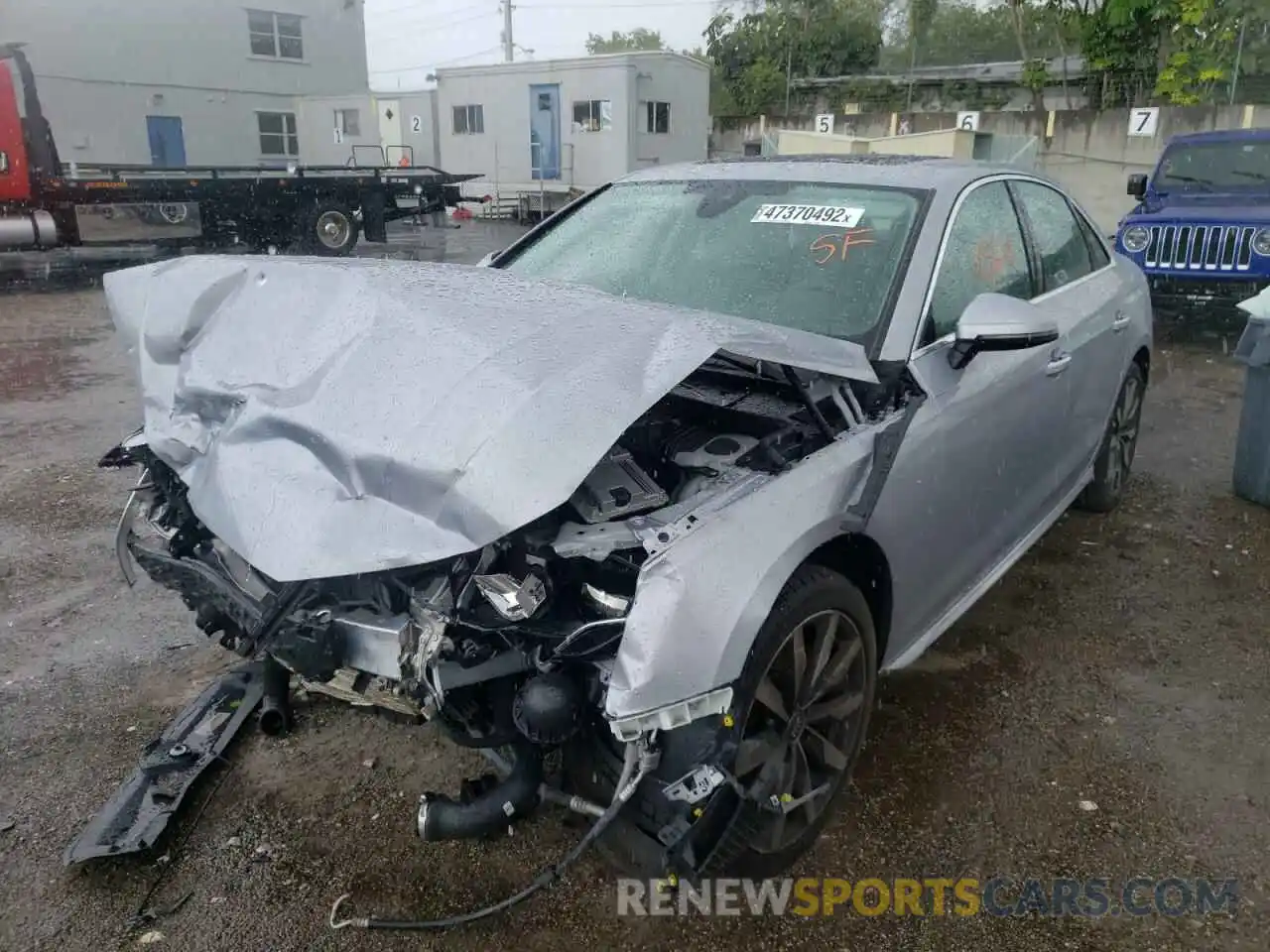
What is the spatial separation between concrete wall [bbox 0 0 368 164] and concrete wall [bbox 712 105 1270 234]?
17148 mm

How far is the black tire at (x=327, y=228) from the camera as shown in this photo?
49.4 feet

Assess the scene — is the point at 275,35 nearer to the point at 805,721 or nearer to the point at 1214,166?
the point at 1214,166

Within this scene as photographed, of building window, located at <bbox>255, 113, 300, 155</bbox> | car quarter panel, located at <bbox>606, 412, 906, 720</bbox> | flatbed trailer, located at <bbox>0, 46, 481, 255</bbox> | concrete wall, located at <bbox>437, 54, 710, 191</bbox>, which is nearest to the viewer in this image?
car quarter panel, located at <bbox>606, 412, 906, 720</bbox>

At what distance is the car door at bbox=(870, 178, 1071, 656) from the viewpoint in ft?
9.13

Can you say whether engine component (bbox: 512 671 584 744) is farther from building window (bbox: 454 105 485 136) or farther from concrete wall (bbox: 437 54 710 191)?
building window (bbox: 454 105 485 136)

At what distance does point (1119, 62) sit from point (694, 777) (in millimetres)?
20964

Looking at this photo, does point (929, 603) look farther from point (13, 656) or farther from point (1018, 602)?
point (13, 656)

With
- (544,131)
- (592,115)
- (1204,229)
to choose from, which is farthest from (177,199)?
(1204,229)

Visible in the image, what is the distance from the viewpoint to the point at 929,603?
118 inches

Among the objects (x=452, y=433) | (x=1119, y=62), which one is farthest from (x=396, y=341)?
(x=1119, y=62)

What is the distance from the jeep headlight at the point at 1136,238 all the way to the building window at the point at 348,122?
20.2 meters

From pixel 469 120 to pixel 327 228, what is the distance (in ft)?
28.6

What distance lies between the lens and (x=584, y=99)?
2077cm

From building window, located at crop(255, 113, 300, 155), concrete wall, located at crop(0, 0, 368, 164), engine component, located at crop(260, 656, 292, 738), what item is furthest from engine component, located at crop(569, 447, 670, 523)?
building window, located at crop(255, 113, 300, 155)
